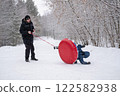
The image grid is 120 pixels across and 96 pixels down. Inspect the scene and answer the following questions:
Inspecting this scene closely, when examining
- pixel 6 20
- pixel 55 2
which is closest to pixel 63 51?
pixel 55 2

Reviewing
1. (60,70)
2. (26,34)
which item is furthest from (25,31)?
(60,70)

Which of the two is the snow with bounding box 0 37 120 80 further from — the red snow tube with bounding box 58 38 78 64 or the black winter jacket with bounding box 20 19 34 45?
the black winter jacket with bounding box 20 19 34 45

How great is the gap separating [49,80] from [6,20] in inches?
817

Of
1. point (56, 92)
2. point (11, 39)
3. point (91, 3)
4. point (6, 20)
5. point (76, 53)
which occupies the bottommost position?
point (56, 92)

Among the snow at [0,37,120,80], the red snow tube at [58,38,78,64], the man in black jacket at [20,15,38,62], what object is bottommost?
the snow at [0,37,120,80]

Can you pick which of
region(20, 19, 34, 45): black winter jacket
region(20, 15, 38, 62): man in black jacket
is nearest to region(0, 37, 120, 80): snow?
region(20, 15, 38, 62): man in black jacket

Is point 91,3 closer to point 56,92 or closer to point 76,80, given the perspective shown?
point 76,80

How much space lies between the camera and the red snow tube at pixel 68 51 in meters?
3.67

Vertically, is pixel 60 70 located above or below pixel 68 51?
below

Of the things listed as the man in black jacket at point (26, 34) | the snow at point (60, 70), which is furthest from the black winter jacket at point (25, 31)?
the snow at point (60, 70)

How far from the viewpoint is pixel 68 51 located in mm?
3838

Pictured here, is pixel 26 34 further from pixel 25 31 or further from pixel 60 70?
pixel 60 70

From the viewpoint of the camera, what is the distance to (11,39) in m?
22.6

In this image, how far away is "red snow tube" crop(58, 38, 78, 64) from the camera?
12.0 feet
